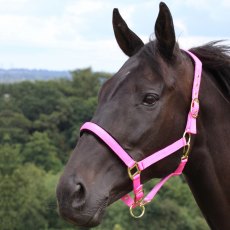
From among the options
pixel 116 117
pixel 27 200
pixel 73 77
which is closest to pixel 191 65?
pixel 116 117

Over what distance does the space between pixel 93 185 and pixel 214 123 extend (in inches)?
45.5

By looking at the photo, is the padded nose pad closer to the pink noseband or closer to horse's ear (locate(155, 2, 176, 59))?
the pink noseband

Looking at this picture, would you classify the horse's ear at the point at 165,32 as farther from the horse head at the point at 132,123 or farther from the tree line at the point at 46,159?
the tree line at the point at 46,159

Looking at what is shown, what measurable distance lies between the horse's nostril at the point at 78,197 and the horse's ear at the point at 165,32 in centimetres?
122

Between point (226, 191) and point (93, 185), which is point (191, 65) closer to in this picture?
point (226, 191)

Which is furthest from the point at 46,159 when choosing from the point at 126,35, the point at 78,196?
the point at 78,196

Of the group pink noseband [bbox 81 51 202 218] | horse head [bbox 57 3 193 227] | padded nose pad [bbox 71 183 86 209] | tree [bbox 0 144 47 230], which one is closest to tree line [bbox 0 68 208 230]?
tree [bbox 0 144 47 230]

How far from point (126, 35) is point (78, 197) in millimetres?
1449

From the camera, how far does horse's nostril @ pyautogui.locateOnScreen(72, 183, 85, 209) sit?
128 inches

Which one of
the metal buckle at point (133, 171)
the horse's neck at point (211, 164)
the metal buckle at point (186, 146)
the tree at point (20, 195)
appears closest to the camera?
the metal buckle at point (133, 171)

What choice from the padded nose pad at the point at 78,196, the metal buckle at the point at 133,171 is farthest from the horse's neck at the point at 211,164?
the padded nose pad at the point at 78,196

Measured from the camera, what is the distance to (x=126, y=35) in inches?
159

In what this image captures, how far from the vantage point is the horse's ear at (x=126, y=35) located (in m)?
4.01

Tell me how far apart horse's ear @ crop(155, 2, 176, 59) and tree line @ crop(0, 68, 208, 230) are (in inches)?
476
